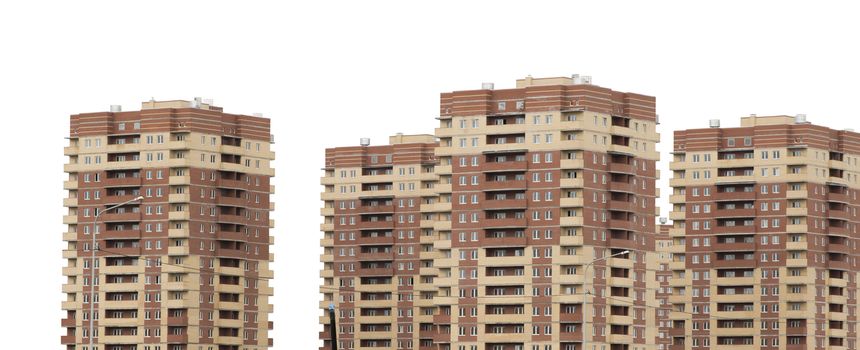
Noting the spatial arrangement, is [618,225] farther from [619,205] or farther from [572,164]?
[572,164]

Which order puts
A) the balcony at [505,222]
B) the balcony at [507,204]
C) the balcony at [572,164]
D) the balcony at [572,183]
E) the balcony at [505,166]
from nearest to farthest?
the balcony at [572,183], the balcony at [572,164], the balcony at [507,204], the balcony at [505,222], the balcony at [505,166]

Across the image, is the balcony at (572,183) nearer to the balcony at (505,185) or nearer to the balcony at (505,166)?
the balcony at (505,185)

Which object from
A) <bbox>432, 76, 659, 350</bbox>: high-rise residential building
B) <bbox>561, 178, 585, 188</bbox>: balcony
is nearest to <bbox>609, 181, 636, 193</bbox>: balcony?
<bbox>432, 76, 659, 350</bbox>: high-rise residential building

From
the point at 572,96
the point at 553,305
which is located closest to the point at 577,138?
the point at 572,96

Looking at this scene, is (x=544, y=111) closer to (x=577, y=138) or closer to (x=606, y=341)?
(x=577, y=138)

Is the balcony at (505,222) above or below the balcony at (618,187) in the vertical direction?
below

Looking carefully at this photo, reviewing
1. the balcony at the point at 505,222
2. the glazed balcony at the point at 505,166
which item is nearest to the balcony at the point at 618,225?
the balcony at the point at 505,222

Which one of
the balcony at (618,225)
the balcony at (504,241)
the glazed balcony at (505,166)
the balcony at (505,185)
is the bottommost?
the balcony at (504,241)

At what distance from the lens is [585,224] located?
641 ft

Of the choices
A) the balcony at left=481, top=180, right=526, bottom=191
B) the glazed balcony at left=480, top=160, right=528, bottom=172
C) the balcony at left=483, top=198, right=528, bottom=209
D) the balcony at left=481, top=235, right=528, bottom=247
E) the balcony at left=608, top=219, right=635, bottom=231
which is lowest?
the balcony at left=481, top=235, right=528, bottom=247

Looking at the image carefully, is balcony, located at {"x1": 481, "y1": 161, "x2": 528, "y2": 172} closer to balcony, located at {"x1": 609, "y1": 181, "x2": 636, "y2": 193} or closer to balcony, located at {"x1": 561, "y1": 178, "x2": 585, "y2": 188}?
balcony, located at {"x1": 561, "y1": 178, "x2": 585, "y2": 188}

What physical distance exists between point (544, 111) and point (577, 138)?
4.40 m

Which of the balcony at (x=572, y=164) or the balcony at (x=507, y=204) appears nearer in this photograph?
the balcony at (x=572, y=164)

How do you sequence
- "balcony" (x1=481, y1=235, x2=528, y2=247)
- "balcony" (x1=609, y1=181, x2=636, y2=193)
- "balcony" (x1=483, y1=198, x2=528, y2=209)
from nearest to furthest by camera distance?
"balcony" (x1=483, y1=198, x2=528, y2=209), "balcony" (x1=481, y1=235, x2=528, y2=247), "balcony" (x1=609, y1=181, x2=636, y2=193)
